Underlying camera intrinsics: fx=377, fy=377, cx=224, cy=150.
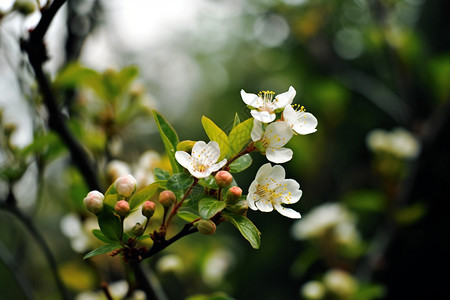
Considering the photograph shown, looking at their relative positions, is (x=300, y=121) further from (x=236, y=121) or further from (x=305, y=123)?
(x=236, y=121)

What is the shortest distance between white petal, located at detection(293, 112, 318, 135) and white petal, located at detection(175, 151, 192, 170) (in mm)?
221

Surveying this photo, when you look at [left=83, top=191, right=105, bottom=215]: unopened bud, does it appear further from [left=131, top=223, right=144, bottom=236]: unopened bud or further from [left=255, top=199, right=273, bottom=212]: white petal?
[left=255, top=199, right=273, bottom=212]: white petal

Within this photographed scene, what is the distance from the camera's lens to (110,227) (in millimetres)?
684

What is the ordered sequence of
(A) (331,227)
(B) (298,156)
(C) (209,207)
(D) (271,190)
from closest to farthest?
(C) (209,207) → (D) (271,190) → (A) (331,227) → (B) (298,156)

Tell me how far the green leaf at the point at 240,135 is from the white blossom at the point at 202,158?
0.04 m

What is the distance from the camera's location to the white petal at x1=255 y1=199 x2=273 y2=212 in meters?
0.72

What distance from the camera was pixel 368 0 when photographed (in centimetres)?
241

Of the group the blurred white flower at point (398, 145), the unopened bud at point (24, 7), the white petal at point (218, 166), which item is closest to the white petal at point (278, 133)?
the white petal at point (218, 166)

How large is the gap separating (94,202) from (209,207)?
0.22m

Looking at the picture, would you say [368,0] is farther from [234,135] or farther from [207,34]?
[207,34]

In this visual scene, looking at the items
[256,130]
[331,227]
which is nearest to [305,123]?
[256,130]

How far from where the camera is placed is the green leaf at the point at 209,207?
2.08 feet

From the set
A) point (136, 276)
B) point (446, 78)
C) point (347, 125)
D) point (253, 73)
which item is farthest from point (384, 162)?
point (253, 73)

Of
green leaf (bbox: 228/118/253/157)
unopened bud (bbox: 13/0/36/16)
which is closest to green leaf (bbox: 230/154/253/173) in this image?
green leaf (bbox: 228/118/253/157)
